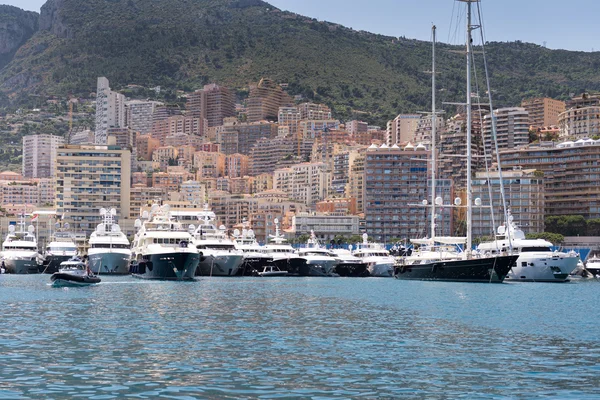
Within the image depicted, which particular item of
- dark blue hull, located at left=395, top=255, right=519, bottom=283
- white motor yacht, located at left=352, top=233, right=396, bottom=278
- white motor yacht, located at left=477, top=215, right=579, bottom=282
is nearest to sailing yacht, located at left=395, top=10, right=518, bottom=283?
dark blue hull, located at left=395, top=255, right=519, bottom=283

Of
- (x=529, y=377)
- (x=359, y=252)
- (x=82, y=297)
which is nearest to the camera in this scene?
(x=529, y=377)

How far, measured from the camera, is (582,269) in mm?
130875

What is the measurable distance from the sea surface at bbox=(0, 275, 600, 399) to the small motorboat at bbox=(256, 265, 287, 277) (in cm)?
5956

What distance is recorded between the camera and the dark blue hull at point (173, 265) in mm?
93419

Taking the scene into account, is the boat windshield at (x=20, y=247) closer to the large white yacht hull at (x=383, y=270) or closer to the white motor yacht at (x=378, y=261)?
the white motor yacht at (x=378, y=261)

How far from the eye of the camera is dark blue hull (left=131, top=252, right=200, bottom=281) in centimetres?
9342

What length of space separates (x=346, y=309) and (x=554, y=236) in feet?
426

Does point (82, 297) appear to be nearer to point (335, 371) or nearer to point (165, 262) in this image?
point (165, 262)

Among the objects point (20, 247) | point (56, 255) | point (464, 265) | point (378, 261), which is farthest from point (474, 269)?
point (20, 247)

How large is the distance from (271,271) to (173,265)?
33.0 metres

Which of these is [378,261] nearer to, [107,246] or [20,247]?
[107,246]

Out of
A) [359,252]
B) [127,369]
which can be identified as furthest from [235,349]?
[359,252]

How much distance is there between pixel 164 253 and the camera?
93812 millimetres

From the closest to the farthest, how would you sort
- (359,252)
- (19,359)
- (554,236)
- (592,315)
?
1. (19,359)
2. (592,315)
3. (359,252)
4. (554,236)
